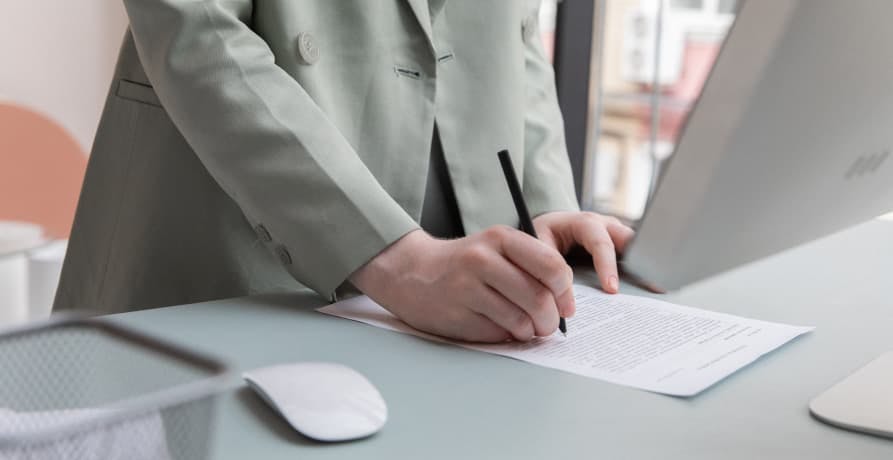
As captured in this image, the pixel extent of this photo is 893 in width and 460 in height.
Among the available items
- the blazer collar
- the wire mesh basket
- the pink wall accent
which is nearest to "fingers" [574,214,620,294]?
the blazer collar

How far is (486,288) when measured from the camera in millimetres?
811

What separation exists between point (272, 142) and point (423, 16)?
24 centimetres

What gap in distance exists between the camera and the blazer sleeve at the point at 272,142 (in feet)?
2.98

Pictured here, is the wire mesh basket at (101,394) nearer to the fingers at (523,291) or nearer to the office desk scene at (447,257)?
the office desk scene at (447,257)

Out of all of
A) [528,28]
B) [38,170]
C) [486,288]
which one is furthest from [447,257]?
[38,170]

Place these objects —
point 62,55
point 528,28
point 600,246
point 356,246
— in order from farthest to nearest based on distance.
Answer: point 62,55
point 528,28
point 600,246
point 356,246

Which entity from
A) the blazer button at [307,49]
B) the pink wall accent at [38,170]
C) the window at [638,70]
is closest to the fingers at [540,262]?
the blazer button at [307,49]

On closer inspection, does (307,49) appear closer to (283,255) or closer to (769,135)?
(283,255)

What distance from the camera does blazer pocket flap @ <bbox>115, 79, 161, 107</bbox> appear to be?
42.3 inches

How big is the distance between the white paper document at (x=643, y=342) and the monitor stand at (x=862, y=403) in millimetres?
76

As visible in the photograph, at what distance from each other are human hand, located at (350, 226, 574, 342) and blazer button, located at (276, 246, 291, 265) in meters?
0.13

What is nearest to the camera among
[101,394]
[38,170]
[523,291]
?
[101,394]

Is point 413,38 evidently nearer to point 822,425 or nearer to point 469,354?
point 469,354

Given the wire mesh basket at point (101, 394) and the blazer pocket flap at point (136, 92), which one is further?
the blazer pocket flap at point (136, 92)
